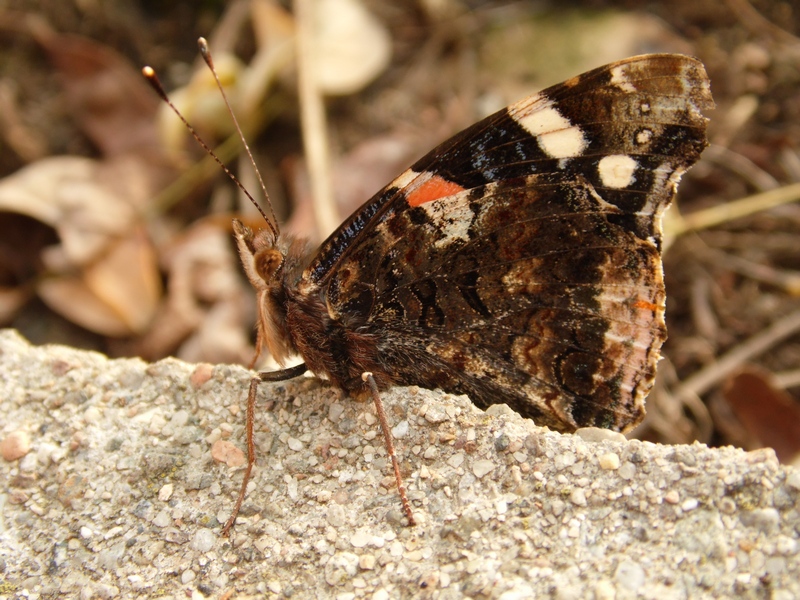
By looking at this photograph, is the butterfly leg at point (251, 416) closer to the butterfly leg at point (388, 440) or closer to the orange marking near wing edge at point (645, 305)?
the butterfly leg at point (388, 440)

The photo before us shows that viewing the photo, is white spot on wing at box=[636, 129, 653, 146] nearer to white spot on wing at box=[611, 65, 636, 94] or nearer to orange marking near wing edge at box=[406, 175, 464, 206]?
white spot on wing at box=[611, 65, 636, 94]

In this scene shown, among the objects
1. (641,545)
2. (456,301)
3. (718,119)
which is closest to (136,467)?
(456,301)

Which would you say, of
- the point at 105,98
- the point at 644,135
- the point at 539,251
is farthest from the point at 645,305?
the point at 105,98

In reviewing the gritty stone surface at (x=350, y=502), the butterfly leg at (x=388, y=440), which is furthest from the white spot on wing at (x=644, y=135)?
the butterfly leg at (x=388, y=440)

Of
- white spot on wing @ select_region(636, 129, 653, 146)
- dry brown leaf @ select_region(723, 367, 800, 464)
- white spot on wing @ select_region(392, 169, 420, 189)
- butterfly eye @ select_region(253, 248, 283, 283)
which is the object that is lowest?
dry brown leaf @ select_region(723, 367, 800, 464)

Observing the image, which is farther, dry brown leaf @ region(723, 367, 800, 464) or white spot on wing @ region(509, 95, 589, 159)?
dry brown leaf @ region(723, 367, 800, 464)

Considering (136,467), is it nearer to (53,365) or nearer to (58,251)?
(53,365)

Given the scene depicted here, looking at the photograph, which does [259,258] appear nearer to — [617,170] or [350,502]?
[350,502]

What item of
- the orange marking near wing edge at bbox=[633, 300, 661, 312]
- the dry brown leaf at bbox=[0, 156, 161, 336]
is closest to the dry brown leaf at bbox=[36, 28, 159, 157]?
the dry brown leaf at bbox=[0, 156, 161, 336]
